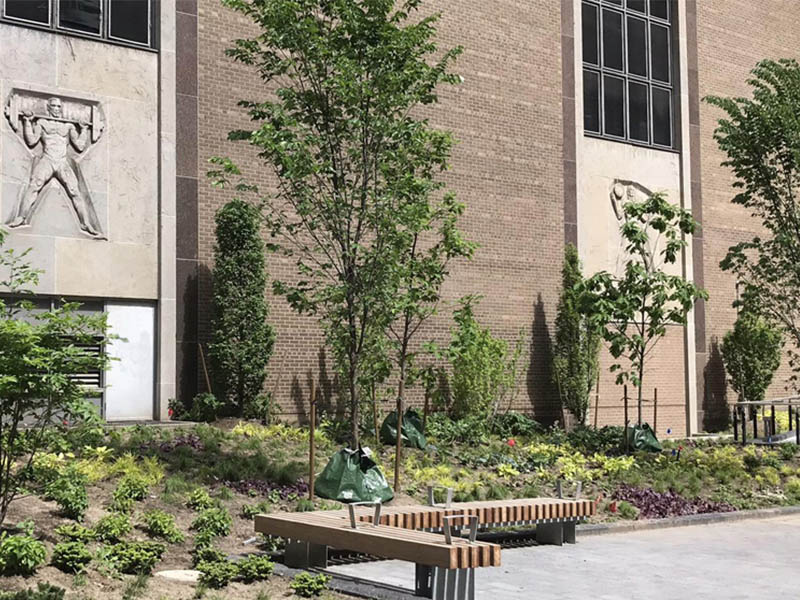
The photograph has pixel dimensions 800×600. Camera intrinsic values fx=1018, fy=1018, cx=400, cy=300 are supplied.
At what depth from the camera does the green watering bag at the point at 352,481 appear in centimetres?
1189

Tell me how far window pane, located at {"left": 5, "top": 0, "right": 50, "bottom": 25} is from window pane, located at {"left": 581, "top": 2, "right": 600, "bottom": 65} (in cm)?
1239

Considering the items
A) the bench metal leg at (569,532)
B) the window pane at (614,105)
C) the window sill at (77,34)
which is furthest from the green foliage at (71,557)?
the window pane at (614,105)

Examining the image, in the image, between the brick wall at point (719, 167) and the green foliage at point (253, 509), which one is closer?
the green foliage at point (253, 509)

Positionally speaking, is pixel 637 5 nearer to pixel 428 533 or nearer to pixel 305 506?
pixel 305 506

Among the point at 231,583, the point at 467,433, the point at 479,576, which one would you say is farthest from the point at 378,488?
the point at 467,433

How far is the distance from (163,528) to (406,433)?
6998 millimetres

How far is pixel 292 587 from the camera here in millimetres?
7727

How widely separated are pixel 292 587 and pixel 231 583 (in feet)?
2.00

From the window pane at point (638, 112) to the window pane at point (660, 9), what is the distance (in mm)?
1943

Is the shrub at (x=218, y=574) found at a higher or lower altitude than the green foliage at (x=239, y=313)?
lower

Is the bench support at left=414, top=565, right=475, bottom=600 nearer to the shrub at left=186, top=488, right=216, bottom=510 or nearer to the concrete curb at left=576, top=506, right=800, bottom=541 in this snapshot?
the shrub at left=186, top=488, right=216, bottom=510

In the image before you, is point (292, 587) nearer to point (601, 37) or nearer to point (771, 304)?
point (771, 304)

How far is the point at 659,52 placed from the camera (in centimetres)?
2522

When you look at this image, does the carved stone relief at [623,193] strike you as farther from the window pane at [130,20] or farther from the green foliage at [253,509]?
the green foliage at [253,509]
